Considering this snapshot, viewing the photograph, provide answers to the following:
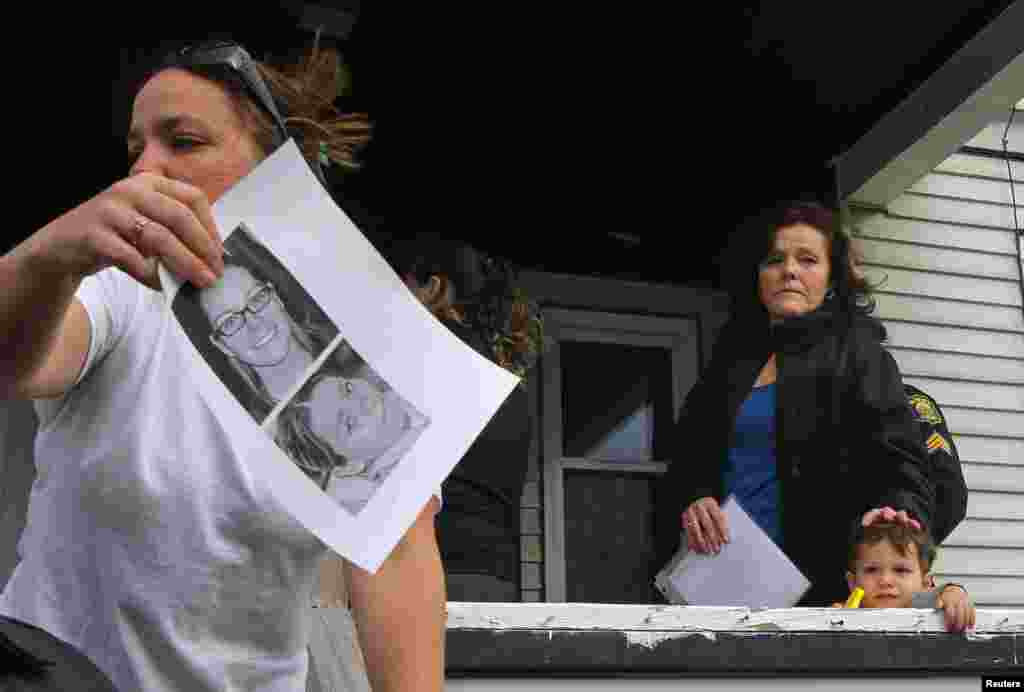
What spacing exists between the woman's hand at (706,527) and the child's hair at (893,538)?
36 centimetres

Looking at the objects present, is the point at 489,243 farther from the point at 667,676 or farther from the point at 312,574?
the point at 312,574

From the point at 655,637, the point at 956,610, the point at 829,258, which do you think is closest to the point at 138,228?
the point at 655,637

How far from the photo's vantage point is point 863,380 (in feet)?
9.73

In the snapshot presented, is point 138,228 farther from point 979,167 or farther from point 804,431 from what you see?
point 979,167

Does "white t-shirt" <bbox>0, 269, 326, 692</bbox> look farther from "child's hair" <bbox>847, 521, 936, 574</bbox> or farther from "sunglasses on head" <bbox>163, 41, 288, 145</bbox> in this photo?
"child's hair" <bbox>847, 521, 936, 574</bbox>

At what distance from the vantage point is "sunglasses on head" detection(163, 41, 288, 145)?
3.71 ft

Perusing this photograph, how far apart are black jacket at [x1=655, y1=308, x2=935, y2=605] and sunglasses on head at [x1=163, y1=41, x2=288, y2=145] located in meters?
2.09

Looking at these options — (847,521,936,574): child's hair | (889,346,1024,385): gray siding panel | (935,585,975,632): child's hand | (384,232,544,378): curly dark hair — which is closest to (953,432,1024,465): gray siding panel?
(889,346,1024,385): gray siding panel

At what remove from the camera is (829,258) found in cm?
333

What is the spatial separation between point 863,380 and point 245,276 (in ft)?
7.60

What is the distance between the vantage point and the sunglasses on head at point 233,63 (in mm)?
1130

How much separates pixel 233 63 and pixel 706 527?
1.98 meters

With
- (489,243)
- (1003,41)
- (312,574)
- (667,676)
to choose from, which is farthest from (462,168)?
(312,574)

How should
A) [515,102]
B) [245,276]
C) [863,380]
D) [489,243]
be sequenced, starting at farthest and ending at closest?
[489,243] < [515,102] < [863,380] < [245,276]
